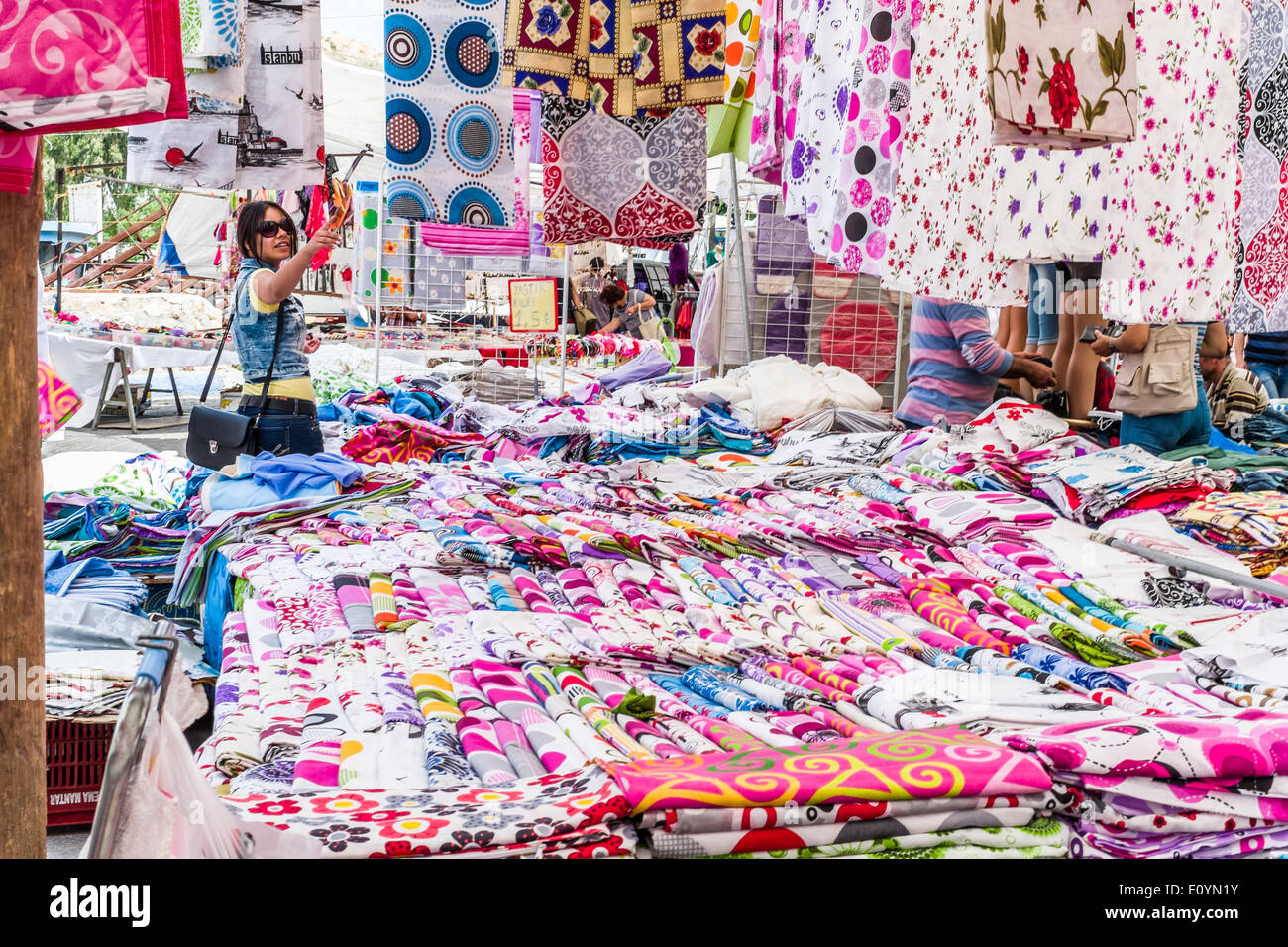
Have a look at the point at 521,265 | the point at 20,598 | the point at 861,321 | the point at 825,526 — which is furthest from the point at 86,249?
the point at 20,598

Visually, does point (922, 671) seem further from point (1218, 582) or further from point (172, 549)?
point (172, 549)

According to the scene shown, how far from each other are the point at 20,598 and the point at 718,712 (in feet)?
3.73

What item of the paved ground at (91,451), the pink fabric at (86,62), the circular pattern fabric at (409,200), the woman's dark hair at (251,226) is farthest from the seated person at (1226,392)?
the pink fabric at (86,62)

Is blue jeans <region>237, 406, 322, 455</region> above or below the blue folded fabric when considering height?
above

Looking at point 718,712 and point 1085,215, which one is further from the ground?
point 1085,215

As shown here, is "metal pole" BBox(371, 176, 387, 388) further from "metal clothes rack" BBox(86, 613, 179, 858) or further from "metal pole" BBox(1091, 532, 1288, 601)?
"metal clothes rack" BBox(86, 613, 179, 858)

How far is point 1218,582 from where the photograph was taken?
2.85m

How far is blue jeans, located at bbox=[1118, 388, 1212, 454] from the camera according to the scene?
15.3 ft

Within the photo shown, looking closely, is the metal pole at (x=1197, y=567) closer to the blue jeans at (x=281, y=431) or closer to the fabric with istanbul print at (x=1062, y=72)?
the fabric with istanbul print at (x=1062, y=72)

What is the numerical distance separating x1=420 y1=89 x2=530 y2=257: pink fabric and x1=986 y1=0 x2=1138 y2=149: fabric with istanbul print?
2.93 meters

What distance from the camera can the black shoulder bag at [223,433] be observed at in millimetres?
4457

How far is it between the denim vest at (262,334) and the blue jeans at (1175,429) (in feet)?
11.3

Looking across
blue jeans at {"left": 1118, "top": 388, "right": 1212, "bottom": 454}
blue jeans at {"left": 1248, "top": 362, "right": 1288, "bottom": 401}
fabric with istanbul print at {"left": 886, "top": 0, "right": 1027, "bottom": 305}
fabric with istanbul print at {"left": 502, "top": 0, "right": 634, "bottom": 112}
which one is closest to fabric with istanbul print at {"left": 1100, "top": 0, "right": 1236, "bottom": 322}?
fabric with istanbul print at {"left": 886, "top": 0, "right": 1027, "bottom": 305}

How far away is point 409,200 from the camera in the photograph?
4.78 m
